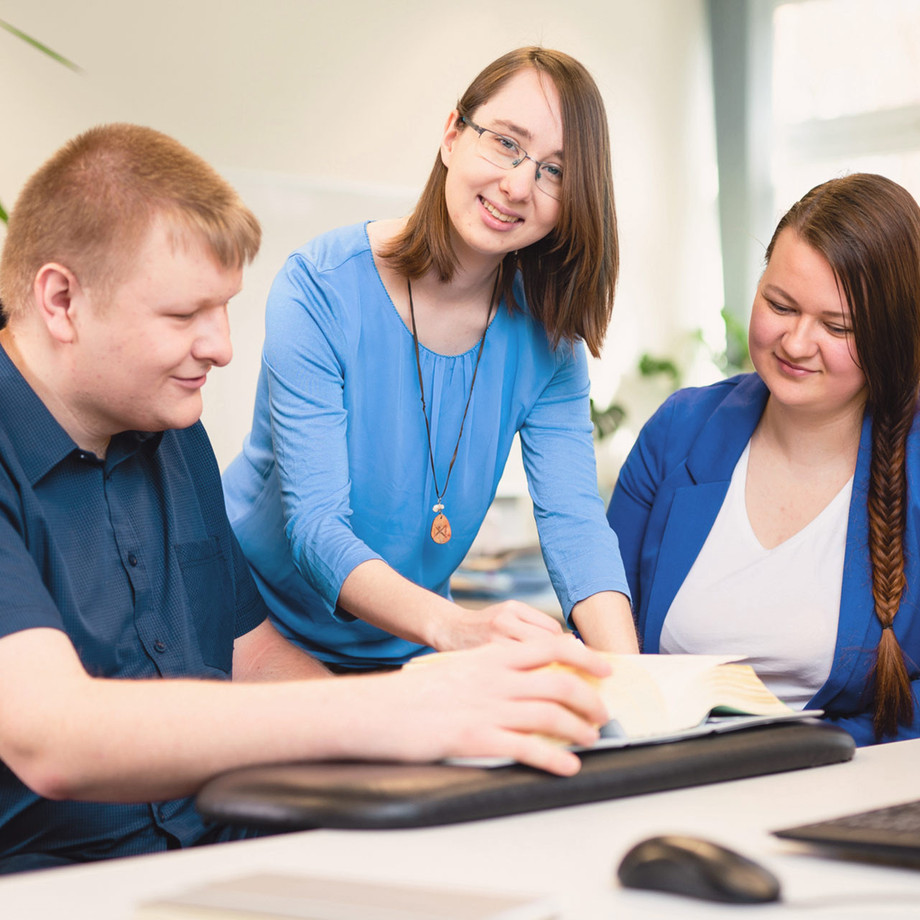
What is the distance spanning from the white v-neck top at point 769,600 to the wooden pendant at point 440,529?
1.20 ft

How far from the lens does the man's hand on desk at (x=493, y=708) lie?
2.71ft

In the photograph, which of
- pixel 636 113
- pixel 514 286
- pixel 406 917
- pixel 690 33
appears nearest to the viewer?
pixel 406 917

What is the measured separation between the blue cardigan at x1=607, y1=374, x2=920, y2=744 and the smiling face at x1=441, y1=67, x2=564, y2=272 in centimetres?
44

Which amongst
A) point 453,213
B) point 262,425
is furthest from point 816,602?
point 262,425

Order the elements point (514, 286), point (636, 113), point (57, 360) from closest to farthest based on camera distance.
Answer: point (57, 360) → point (514, 286) → point (636, 113)

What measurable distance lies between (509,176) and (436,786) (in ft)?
3.10

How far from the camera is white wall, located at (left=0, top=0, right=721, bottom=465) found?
311cm

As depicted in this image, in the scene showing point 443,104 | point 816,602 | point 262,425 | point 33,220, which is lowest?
point 816,602

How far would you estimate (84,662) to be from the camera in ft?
3.63

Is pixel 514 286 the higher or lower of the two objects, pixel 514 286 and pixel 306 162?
the lower

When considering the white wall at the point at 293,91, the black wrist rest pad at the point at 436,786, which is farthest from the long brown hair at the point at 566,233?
the white wall at the point at 293,91

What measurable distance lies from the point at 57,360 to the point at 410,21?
3464mm

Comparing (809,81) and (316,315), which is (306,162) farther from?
(809,81)

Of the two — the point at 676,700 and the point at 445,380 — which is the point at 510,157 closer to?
the point at 445,380
